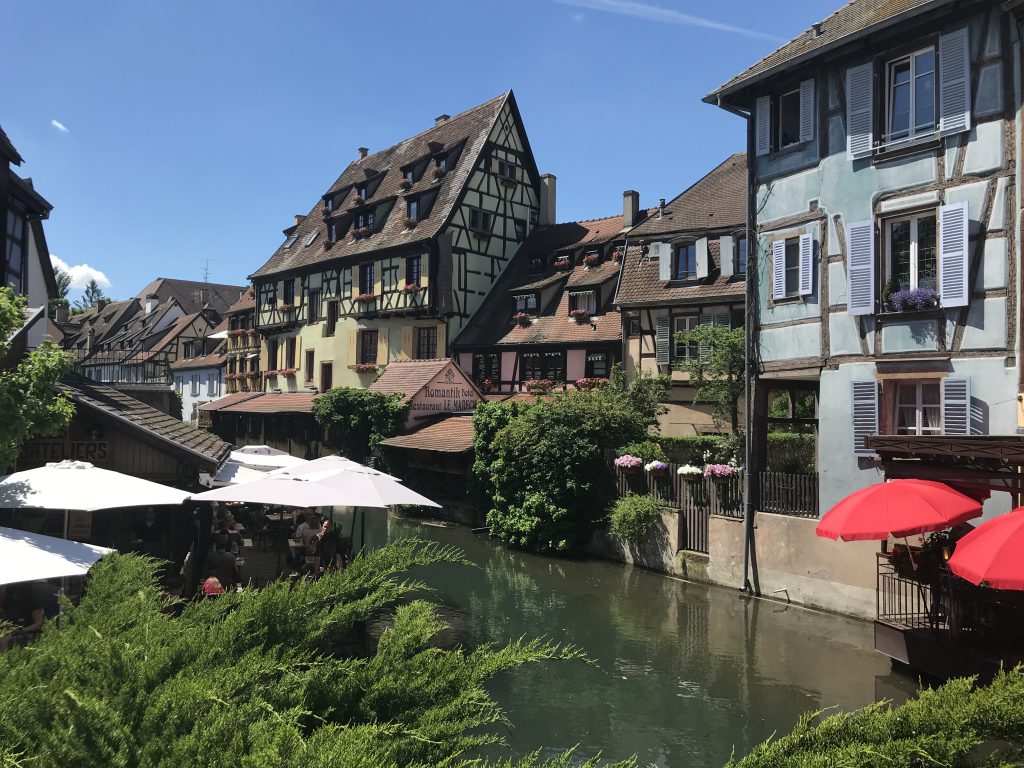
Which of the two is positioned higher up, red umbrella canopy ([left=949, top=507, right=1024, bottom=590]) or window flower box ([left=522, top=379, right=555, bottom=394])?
window flower box ([left=522, top=379, right=555, bottom=394])

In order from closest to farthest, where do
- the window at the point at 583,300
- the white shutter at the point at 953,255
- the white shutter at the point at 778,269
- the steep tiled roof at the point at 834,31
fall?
the white shutter at the point at 953,255 → the steep tiled roof at the point at 834,31 → the white shutter at the point at 778,269 → the window at the point at 583,300

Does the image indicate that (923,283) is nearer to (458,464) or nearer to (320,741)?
(320,741)

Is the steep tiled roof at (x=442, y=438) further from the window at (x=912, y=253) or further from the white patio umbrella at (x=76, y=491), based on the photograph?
the white patio umbrella at (x=76, y=491)

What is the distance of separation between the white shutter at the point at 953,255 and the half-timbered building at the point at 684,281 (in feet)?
30.4

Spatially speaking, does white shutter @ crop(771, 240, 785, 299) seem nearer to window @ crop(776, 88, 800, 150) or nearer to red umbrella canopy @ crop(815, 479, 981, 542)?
window @ crop(776, 88, 800, 150)

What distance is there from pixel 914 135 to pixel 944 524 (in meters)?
6.64

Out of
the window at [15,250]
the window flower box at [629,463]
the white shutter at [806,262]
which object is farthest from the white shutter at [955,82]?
the window at [15,250]

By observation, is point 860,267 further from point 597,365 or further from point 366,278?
point 366,278

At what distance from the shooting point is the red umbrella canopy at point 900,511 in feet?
29.5

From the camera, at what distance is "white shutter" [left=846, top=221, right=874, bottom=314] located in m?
12.5

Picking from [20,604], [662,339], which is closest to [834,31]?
[662,339]

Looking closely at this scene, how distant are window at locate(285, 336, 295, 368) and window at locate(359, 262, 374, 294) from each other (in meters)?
6.31

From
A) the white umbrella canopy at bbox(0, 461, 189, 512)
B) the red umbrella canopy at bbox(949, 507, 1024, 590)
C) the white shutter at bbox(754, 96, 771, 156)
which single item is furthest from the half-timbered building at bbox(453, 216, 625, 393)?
the red umbrella canopy at bbox(949, 507, 1024, 590)

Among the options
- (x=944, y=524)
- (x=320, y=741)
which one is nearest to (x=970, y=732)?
(x=320, y=741)
